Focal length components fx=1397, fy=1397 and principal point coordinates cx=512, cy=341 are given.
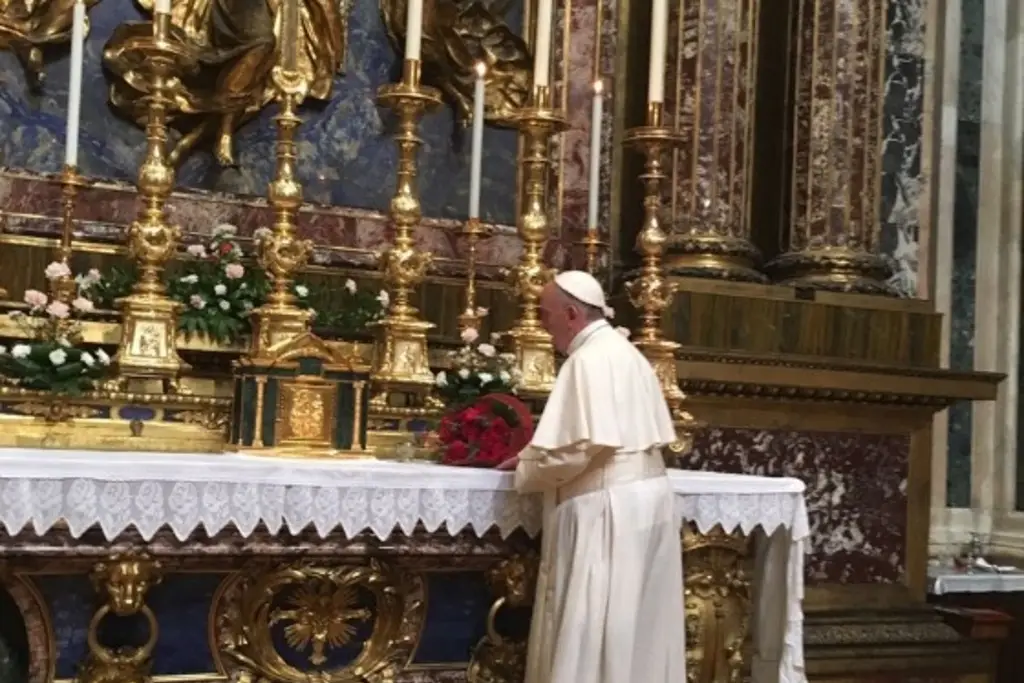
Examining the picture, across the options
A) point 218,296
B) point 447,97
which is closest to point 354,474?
point 218,296

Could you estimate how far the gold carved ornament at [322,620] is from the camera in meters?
5.11

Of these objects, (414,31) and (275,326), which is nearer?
(275,326)

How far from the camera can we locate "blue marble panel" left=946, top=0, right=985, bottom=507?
30.6 feet

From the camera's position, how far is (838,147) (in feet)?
25.9

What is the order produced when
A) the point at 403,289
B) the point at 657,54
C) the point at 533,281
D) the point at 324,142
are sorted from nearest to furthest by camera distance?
the point at 403,289 < the point at 657,54 < the point at 533,281 < the point at 324,142

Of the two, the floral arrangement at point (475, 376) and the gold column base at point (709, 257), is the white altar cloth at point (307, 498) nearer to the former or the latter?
the floral arrangement at point (475, 376)

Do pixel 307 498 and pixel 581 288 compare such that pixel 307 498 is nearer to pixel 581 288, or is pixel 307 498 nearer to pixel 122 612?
pixel 122 612

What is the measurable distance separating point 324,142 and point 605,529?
3.07 metres

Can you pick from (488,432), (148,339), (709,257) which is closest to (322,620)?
(488,432)

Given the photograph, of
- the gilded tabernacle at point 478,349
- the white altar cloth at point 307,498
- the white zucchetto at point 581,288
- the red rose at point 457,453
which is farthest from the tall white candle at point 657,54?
the red rose at point 457,453

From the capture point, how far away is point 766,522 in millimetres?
5719

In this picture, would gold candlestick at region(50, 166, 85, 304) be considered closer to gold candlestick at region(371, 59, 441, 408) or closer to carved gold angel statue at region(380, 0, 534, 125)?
gold candlestick at region(371, 59, 441, 408)

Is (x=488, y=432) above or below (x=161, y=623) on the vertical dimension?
above

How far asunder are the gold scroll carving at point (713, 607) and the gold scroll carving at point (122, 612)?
7.30 feet
